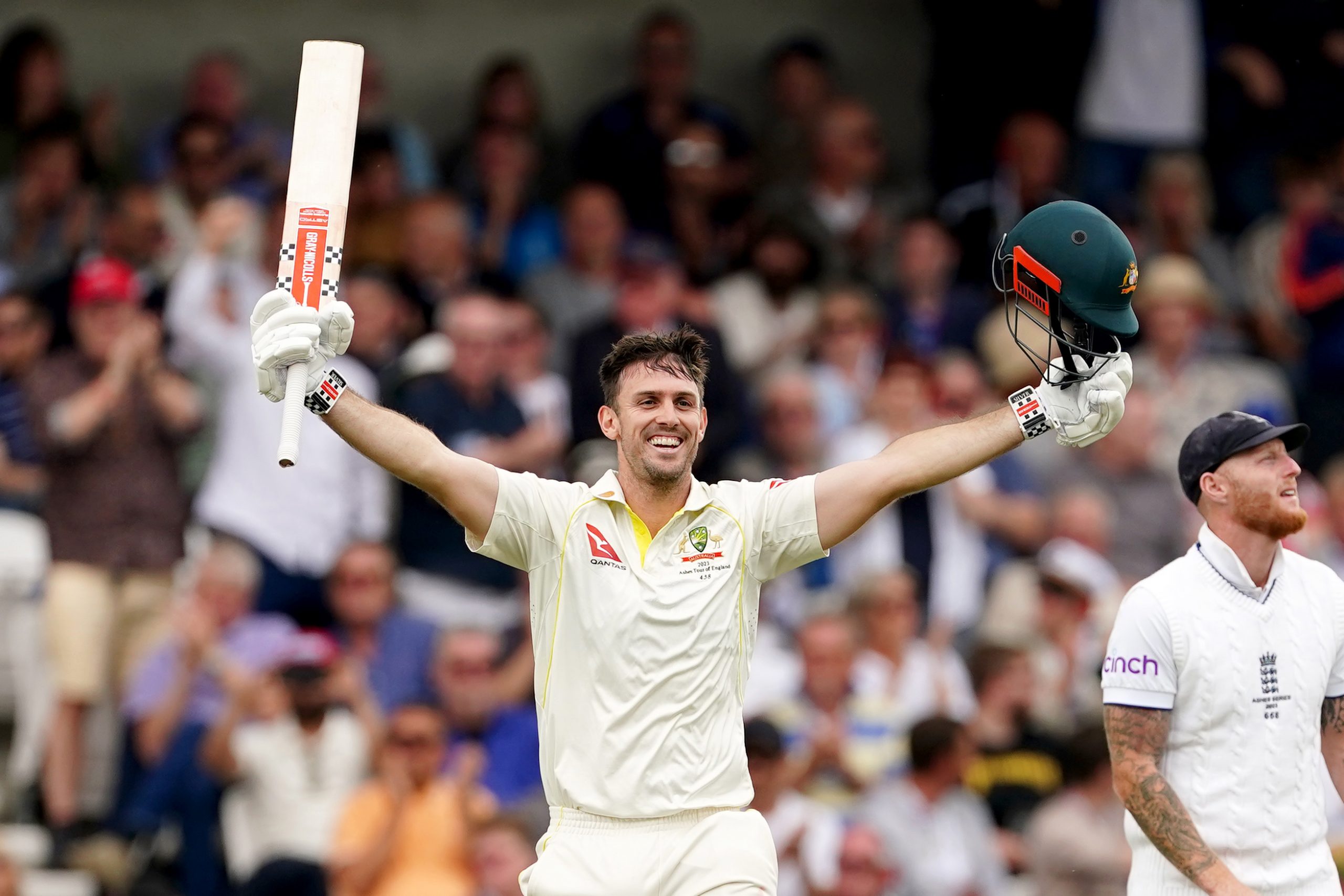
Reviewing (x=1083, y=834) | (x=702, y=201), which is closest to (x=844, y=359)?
(x=702, y=201)

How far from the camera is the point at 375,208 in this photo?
12953mm

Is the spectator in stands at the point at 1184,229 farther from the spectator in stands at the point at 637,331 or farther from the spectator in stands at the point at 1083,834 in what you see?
the spectator in stands at the point at 1083,834

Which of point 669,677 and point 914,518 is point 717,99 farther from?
point 669,677

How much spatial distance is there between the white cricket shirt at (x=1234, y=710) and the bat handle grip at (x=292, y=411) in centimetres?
269

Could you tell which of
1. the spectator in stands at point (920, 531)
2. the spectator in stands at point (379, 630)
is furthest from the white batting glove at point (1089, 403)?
the spectator in stands at point (920, 531)

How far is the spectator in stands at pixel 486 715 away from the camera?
10625 mm

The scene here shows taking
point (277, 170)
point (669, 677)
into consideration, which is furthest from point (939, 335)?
point (669, 677)

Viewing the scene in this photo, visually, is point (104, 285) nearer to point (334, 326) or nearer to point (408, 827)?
point (408, 827)

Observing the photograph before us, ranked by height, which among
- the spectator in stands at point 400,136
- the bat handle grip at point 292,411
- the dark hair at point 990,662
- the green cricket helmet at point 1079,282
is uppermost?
the spectator in stands at point 400,136

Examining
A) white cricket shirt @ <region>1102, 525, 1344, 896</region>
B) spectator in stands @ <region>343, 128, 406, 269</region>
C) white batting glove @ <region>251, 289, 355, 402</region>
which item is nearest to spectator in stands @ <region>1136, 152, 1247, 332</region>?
spectator in stands @ <region>343, 128, 406, 269</region>

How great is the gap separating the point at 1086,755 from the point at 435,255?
16.1ft

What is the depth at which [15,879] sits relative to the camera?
1006 centimetres

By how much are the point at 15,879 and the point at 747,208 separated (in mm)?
6392

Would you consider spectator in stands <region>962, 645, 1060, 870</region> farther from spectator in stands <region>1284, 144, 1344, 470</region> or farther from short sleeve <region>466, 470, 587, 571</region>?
short sleeve <region>466, 470, 587, 571</region>
